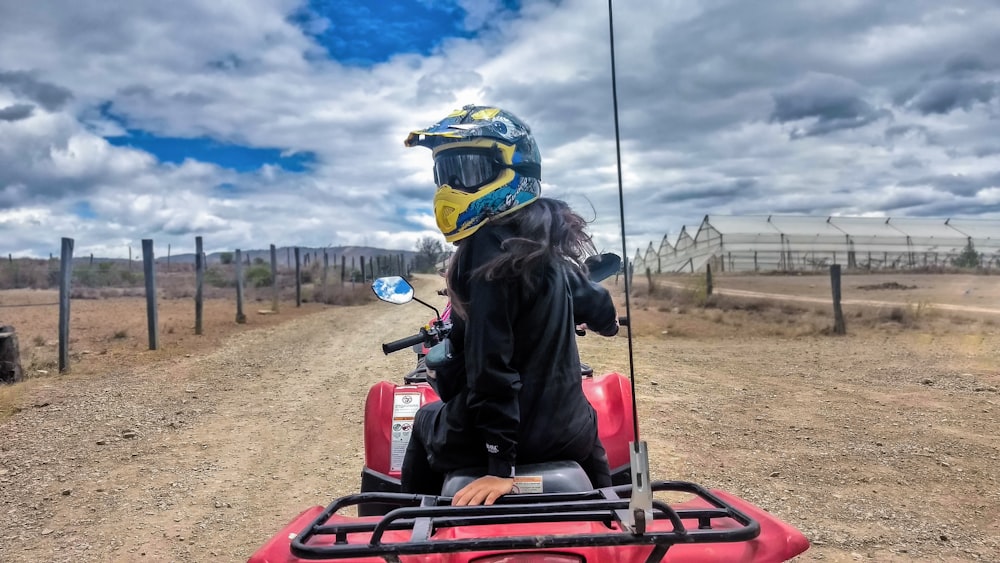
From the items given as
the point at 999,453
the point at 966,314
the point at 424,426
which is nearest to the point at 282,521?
the point at 424,426

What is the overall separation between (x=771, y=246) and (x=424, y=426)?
5275cm

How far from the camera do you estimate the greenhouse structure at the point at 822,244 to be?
49.3 meters

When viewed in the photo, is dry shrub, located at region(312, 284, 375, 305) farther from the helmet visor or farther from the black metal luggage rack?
the black metal luggage rack

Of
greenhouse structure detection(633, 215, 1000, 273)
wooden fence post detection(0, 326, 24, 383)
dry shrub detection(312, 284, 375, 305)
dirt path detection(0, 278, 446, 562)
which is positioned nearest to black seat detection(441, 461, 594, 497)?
dirt path detection(0, 278, 446, 562)

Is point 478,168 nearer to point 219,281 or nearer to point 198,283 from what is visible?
point 198,283

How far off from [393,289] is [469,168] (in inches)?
45.8

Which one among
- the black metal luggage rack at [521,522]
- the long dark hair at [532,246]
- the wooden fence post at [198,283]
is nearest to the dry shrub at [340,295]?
the wooden fence post at [198,283]

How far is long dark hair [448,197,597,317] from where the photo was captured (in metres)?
1.87

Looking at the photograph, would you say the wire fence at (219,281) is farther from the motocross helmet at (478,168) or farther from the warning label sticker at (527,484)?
the warning label sticker at (527,484)

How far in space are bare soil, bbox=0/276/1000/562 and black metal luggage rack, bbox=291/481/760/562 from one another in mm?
2622

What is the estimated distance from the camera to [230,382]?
9.24 m

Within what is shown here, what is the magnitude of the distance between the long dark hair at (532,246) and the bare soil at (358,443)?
2.76m

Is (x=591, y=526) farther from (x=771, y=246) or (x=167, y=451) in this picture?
(x=771, y=246)

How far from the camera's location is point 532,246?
190 cm
